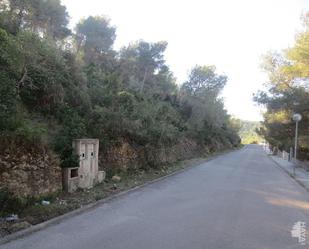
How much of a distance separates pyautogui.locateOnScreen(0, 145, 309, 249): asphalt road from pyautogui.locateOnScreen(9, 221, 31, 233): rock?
326 mm

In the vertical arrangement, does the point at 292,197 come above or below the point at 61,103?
below

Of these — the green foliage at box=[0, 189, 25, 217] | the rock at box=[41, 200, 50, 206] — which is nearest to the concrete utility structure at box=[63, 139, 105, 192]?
the rock at box=[41, 200, 50, 206]

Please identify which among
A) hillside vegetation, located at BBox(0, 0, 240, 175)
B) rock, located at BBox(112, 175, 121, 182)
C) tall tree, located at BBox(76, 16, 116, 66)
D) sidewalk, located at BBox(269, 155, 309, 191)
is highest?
tall tree, located at BBox(76, 16, 116, 66)

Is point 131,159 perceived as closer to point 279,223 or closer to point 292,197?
point 292,197

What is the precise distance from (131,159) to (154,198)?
6985mm

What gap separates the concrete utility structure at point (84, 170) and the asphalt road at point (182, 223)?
1414mm

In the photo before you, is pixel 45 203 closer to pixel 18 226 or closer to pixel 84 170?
pixel 18 226

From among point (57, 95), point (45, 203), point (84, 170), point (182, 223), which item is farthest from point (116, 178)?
point (182, 223)

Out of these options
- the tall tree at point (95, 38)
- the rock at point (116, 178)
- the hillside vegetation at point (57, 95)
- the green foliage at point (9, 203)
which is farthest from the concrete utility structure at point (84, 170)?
the tall tree at point (95, 38)

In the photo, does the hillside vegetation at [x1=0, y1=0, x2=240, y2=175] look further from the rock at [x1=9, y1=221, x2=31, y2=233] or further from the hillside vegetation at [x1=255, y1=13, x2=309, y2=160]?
the hillside vegetation at [x1=255, y1=13, x2=309, y2=160]

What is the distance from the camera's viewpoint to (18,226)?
Answer: 7.84 metres

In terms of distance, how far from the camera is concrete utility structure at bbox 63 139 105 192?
12.0 meters

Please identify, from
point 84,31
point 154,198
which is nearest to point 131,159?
point 154,198

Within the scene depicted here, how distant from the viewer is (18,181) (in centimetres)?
936
